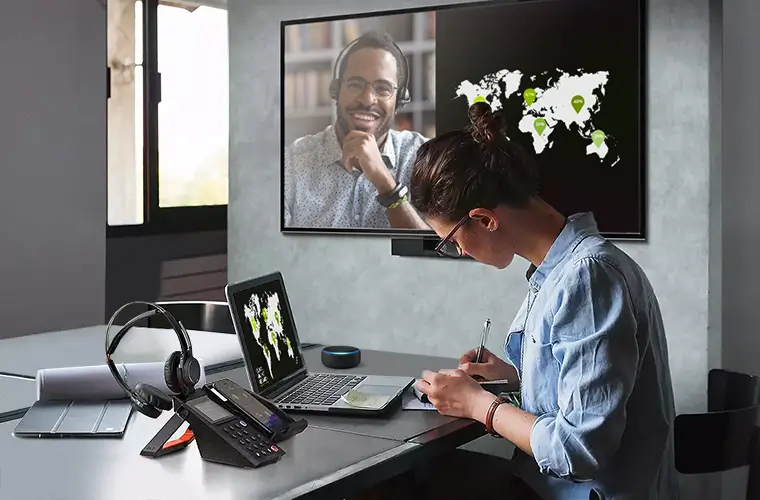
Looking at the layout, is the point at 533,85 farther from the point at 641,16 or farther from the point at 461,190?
the point at 461,190

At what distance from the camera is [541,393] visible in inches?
67.8

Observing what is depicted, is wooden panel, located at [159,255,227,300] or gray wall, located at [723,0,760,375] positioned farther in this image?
wooden panel, located at [159,255,227,300]

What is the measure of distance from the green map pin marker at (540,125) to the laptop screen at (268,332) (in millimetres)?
1362

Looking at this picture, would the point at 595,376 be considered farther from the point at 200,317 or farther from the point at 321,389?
the point at 200,317

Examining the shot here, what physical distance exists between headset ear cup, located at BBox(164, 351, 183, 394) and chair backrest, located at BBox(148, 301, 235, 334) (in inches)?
66.0

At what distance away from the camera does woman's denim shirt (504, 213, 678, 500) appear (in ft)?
5.11

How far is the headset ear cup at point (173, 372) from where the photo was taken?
1.62 m

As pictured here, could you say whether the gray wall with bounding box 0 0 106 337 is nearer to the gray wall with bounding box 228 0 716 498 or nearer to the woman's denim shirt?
the gray wall with bounding box 228 0 716 498

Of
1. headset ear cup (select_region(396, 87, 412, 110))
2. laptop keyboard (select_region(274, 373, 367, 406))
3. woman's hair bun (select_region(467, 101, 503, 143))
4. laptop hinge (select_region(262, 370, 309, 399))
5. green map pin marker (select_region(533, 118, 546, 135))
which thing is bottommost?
laptop keyboard (select_region(274, 373, 367, 406))

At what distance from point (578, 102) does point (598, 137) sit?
0.47 feet

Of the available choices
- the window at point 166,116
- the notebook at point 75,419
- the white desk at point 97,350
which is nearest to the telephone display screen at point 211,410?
the notebook at point 75,419

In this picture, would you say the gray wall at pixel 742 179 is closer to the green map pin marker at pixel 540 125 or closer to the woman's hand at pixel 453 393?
the green map pin marker at pixel 540 125

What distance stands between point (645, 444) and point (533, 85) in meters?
1.83

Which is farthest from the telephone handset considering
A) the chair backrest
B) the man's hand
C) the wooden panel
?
the wooden panel
